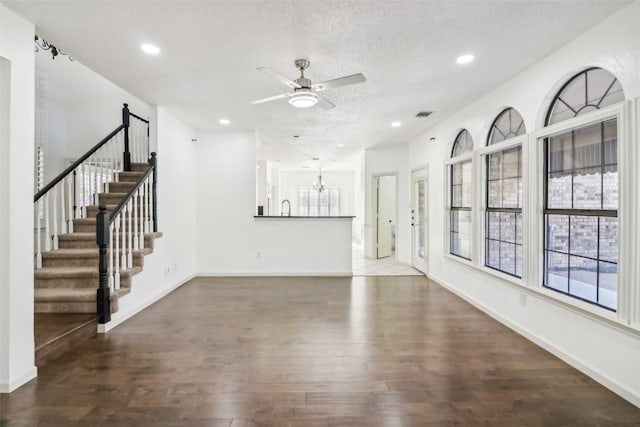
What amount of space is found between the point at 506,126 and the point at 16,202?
4.73 metres

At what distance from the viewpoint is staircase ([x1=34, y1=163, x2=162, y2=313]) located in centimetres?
329

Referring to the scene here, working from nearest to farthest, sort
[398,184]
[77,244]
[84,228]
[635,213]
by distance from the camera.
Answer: [635,213], [77,244], [84,228], [398,184]

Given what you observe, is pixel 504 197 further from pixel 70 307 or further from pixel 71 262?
pixel 71 262

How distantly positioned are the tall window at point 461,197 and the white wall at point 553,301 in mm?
223

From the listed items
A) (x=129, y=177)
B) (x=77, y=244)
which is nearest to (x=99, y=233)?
(x=77, y=244)

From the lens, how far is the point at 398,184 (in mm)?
7273

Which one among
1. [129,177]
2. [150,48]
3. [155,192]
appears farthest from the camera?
[129,177]

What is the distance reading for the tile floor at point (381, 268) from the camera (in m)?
6.18

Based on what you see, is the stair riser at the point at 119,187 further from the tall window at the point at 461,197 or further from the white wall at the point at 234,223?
the tall window at the point at 461,197

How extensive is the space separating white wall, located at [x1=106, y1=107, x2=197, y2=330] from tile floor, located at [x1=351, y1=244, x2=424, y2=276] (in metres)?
3.20

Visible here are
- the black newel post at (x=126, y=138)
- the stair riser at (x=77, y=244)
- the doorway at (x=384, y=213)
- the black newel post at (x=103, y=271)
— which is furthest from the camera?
the doorway at (x=384, y=213)

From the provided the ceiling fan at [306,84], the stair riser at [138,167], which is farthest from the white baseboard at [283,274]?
the ceiling fan at [306,84]

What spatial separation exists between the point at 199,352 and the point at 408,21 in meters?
3.29

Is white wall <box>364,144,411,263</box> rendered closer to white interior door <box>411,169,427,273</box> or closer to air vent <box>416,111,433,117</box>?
white interior door <box>411,169,427,273</box>
